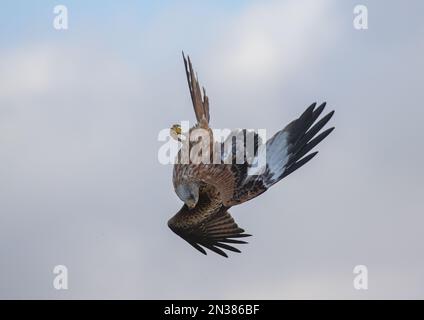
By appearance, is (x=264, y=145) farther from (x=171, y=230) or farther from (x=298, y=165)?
(x=171, y=230)

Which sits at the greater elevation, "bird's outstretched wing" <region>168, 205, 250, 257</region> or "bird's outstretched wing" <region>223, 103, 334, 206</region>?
"bird's outstretched wing" <region>223, 103, 334, 206</region>

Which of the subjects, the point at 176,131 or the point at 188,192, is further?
the point at 188,192

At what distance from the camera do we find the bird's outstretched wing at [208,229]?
3703cm

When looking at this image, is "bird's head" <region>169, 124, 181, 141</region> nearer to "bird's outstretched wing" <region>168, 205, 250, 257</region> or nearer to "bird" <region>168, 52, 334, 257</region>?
"bird" <region>168, 52, 334, 257</region>

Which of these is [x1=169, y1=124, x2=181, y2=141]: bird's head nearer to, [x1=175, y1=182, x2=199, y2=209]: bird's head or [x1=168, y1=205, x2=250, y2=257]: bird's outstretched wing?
[x1=175, y1=182, x2=199, y2=209]: bird's head

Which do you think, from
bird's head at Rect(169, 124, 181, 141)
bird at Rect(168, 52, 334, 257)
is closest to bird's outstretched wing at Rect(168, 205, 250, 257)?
bird at Rect(168, 52, 334, 257)

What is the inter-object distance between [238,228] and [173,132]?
4396 millimetres

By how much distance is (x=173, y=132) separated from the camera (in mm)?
34406

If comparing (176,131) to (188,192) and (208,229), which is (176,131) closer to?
(188,192)

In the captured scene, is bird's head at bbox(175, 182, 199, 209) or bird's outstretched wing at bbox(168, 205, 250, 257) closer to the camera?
bird's head at bbox(175, 182, 199, 209)

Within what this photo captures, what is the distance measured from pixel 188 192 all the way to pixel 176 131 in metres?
1.63

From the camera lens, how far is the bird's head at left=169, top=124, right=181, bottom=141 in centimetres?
3441

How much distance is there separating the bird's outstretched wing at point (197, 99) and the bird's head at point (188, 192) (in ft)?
5.06

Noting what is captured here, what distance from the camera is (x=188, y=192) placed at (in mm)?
35094
